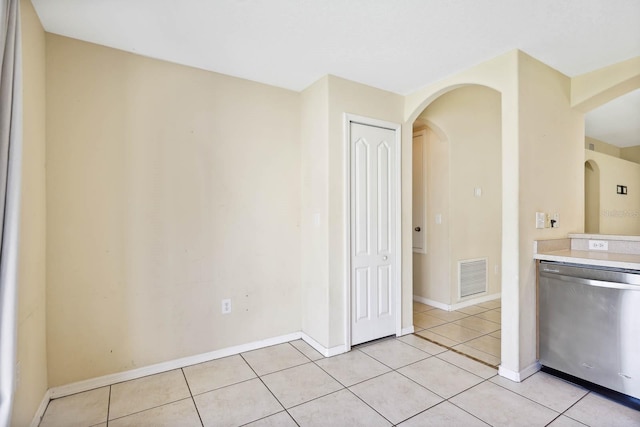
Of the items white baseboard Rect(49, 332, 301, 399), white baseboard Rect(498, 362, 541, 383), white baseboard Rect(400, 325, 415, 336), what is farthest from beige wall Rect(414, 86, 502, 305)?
white baseboard Rect(49, 332, 301, 399)

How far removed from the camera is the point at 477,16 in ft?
6.49

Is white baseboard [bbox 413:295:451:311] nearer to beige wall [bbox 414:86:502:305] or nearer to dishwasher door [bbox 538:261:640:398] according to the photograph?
beige wall [bbox 414:86:502:305]

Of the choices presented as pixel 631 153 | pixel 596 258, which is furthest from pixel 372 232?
pixel 631 153

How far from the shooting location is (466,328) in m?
3.40

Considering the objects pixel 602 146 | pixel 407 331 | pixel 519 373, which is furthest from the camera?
pixel 602 146

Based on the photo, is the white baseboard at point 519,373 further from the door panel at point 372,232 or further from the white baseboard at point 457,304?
the white baseboard at point 457,304

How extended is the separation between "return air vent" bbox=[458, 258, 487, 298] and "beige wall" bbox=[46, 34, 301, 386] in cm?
227

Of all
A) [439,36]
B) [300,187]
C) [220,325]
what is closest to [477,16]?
[439,36]

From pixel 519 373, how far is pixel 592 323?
Answer: 0.61m

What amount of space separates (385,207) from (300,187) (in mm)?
881

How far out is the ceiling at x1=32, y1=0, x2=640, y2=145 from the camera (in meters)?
1.90

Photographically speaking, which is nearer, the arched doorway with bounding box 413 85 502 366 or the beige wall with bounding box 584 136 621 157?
the arched doorway with bounding box 413 85 502 366

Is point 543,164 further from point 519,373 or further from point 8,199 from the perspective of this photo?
point 8,199

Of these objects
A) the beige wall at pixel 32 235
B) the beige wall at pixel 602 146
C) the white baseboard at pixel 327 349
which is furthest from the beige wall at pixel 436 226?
the beige wall at pixel 32 235
